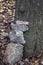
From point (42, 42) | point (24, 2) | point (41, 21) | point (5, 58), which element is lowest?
point (5, 58)

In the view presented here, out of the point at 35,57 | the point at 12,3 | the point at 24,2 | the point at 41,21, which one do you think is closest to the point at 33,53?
the point at 35,57

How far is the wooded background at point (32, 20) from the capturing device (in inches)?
121

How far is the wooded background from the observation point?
3.08 m

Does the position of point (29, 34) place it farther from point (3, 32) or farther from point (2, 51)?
point (3, 32)

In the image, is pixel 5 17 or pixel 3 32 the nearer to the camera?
pixel 3 32

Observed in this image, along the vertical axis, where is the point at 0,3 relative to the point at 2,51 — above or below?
above

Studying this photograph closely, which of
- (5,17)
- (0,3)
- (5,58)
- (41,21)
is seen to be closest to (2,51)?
(5,58)

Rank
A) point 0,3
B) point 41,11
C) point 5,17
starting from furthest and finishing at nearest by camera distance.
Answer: point 0,3, point 5,17, point 41,11

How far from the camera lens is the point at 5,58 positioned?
3.36 meters

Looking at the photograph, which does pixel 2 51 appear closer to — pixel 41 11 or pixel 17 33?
pixel 17 33

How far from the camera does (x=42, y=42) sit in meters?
3.31

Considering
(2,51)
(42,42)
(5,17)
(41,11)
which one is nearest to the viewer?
(41,11)

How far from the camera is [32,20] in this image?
319cm

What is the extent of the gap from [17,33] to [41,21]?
44 centimetres
